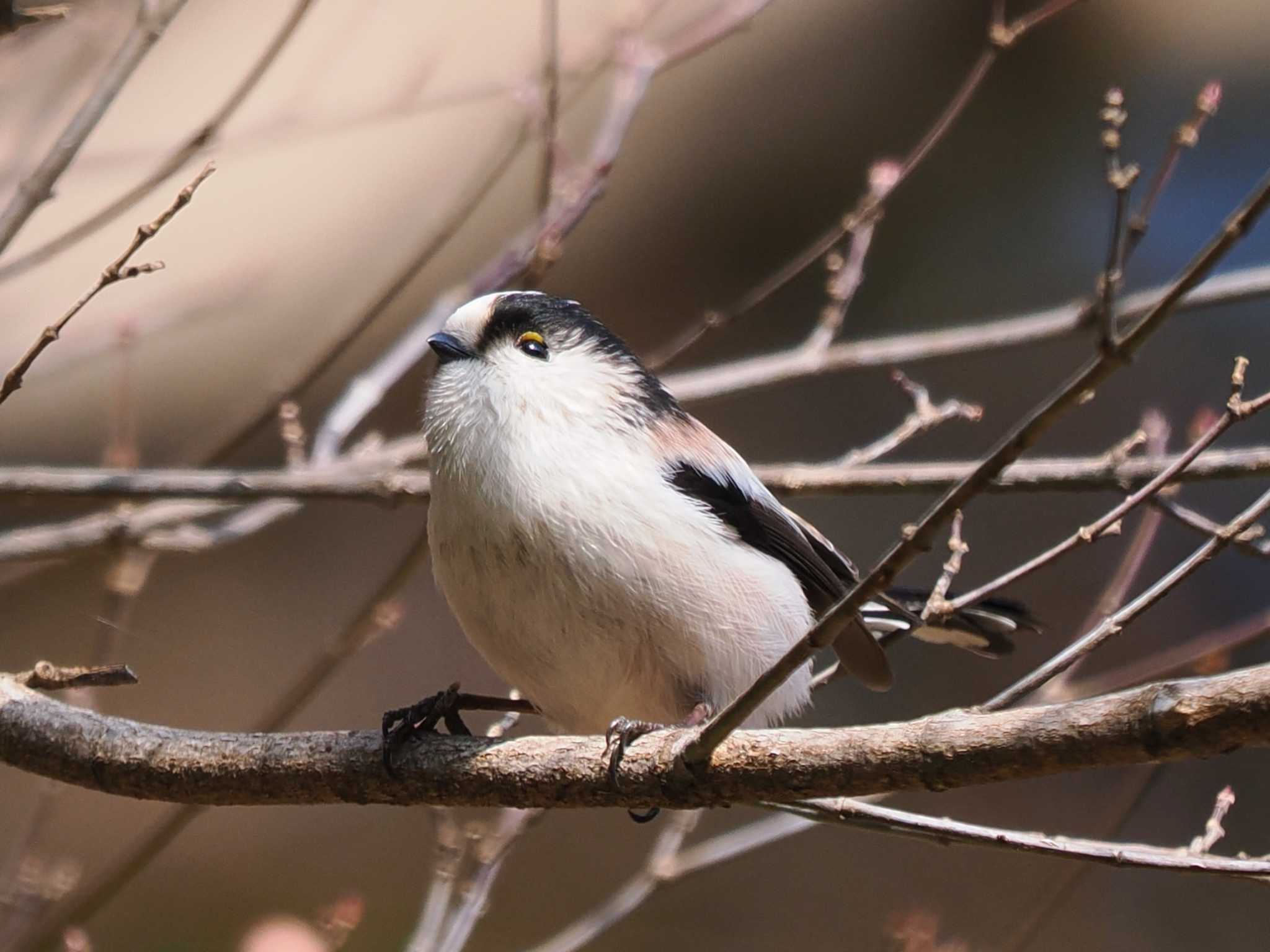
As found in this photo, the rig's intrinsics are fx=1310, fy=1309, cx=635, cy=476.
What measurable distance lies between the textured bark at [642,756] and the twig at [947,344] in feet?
4.53

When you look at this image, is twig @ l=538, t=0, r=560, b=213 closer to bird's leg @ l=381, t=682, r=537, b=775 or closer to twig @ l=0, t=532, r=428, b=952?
twig @ l=0, t=532, r=428, b=952

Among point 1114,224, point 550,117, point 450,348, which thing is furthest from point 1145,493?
point 550,117

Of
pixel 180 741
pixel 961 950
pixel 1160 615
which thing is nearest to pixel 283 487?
pixel 180 741

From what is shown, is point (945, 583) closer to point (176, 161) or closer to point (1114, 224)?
point (1114, 224)

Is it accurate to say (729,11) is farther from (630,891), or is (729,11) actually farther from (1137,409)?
(1137,409)

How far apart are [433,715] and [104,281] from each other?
864 millimetres

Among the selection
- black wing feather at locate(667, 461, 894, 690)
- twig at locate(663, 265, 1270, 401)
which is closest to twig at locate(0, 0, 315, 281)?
black wing feather at locate(667, 461, 894, 690)

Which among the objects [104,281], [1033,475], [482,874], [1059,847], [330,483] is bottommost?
[482,874]

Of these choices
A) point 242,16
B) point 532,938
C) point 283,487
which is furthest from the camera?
point 532,938

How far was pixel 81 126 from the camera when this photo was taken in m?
2.25

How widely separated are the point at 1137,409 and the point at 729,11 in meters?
3.69

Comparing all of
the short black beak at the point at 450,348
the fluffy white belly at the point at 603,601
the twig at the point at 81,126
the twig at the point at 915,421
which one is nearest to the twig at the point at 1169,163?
the twig at the point at 915,421

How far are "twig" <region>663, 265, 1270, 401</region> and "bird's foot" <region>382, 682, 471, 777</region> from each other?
114 centimetres

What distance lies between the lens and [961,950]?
3031 mm
